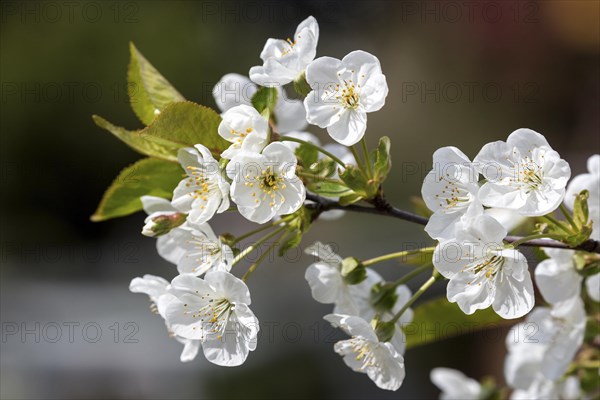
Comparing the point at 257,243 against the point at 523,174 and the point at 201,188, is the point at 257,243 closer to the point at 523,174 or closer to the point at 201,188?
the point at 201,188

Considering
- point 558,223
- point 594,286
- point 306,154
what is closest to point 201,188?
point 306,154

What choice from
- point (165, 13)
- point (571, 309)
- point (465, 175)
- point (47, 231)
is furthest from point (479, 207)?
point (165, 13)

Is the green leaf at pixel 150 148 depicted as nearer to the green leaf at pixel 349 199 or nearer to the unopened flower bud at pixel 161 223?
the unopened flower bud at pixel 161 223

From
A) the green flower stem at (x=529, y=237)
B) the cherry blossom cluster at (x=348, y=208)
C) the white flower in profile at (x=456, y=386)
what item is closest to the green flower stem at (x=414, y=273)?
the cherry blossom cluster at (x=348, y=208)

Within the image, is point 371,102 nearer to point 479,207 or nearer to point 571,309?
point 479,207

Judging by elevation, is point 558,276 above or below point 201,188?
below
